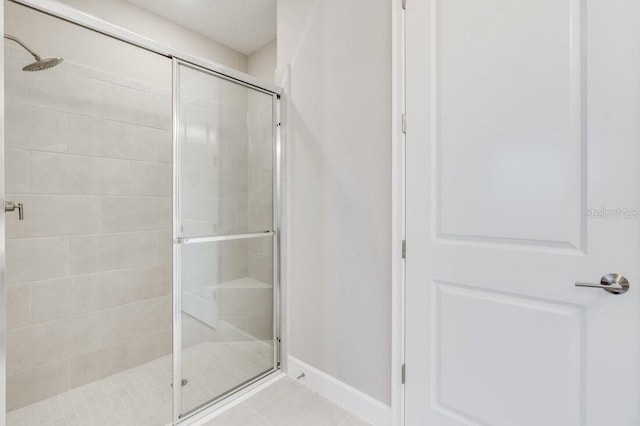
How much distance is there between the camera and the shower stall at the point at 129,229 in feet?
5.70

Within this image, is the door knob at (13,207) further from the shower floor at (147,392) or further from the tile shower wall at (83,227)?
the shower floor at (147,392)

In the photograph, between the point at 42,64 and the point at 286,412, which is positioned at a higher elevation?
the point at 42,64

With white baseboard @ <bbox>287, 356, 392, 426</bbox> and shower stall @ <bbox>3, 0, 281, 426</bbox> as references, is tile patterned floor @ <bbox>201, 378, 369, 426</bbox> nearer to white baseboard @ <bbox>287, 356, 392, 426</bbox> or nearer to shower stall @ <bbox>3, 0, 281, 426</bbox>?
white baseboard @ <bbox>287, 356, 392, 426</bbox>

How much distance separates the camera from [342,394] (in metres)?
1.84

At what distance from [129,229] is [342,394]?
1865 millimetres

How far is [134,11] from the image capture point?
2424mm

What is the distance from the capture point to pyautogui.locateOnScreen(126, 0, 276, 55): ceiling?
8.05 ft

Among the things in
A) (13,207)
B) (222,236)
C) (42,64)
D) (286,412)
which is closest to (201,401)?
(286,412)

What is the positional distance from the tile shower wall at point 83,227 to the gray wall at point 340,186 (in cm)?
110

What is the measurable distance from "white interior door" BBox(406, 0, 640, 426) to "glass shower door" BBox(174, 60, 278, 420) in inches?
39.9

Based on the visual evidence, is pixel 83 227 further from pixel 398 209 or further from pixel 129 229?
pixel 398 209

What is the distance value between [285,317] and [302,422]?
664 millimetres

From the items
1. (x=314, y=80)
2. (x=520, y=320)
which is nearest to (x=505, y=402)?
(x=520, y=320)

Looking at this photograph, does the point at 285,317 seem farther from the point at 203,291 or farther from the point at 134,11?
the point at 134,11
